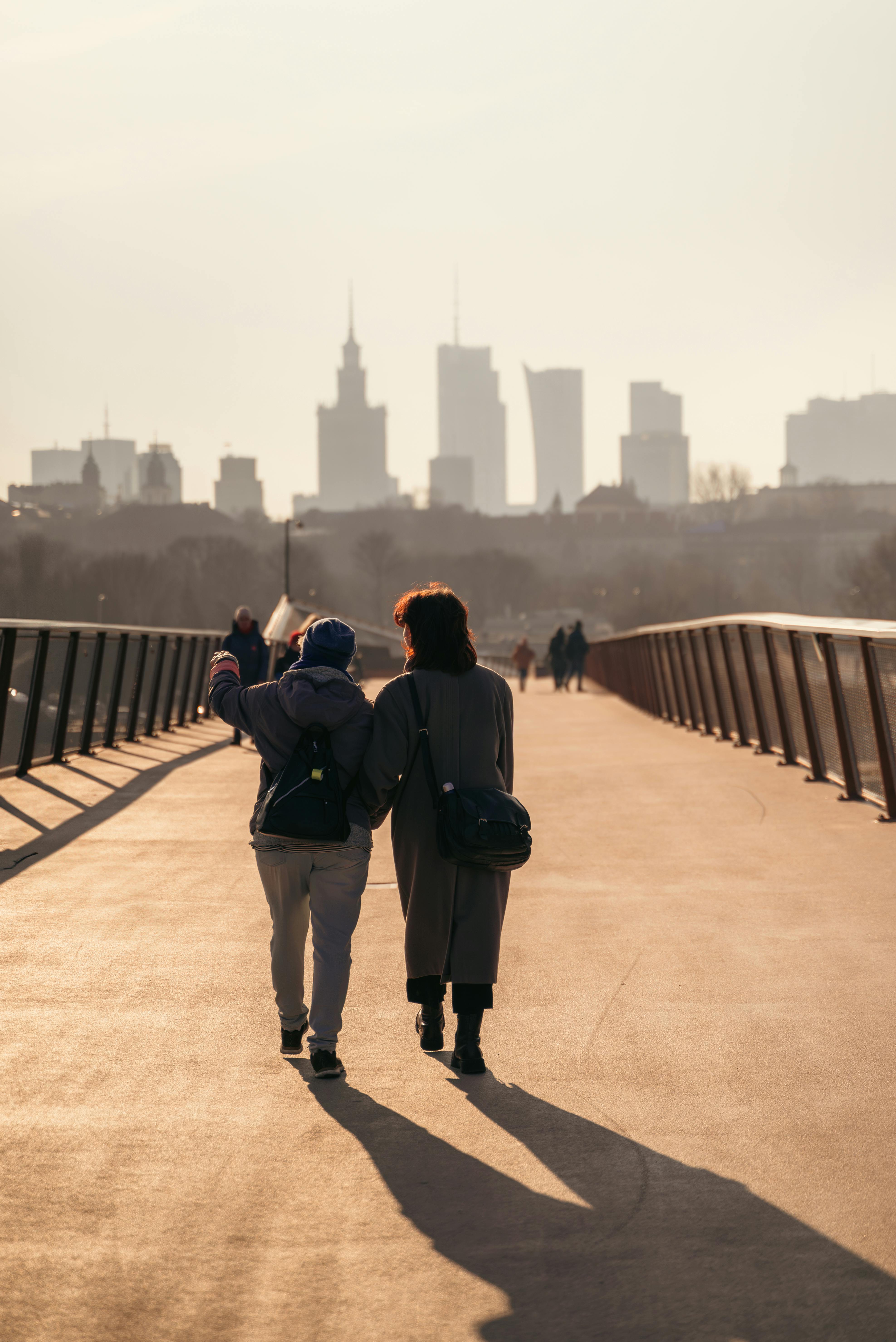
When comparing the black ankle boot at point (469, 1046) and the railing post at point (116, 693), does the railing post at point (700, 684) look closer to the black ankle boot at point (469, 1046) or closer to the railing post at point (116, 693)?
the railing post at point (116, 693)

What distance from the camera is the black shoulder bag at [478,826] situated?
4.25m

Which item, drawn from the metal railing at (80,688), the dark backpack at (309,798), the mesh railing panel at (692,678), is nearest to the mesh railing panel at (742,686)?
the mesh railing panel at (692,678)

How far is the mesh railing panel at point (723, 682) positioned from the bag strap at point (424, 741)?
10976 mm

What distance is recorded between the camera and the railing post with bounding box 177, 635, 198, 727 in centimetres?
1912

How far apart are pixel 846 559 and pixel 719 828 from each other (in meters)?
137

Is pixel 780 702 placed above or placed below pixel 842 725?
above

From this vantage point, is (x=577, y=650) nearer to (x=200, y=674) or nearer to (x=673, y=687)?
(x=673, y=687)

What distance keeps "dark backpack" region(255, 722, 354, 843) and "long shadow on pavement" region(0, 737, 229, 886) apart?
10.8 feet

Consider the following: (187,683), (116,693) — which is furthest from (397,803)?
(187,683)

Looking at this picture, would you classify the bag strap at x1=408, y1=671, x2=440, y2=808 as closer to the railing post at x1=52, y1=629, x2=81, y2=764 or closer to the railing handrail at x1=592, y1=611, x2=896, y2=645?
the railing handrail at x1=592, y1=611, x2=896, y2=645

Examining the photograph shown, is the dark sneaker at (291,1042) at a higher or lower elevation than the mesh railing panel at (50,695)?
lower

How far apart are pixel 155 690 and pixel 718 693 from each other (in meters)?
6.37

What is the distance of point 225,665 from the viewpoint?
4621 mm

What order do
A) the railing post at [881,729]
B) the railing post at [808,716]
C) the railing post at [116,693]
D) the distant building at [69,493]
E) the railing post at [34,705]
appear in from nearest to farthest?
1. the railing post at [881,729]
2. the railing post at [808,716]
3. the railing post at [34,705]
4. the railing post at [116,693]
5. the distant building at [69,493]
